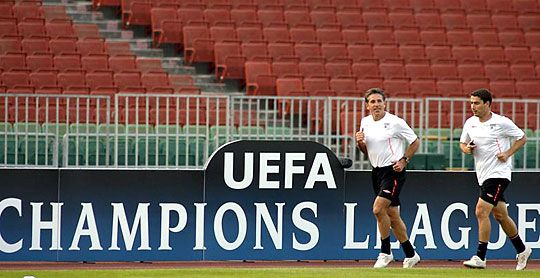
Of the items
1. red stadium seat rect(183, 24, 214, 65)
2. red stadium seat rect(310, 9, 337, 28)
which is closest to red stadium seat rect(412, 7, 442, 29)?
red stadium seat rect(310, 9, 337, 28)

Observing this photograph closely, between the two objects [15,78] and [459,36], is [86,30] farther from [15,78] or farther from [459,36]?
[459,36]

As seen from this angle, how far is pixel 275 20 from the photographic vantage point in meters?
25.1

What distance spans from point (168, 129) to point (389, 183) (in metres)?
4.41

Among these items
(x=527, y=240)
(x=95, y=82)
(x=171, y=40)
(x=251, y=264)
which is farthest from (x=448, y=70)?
(x=251, y=264)

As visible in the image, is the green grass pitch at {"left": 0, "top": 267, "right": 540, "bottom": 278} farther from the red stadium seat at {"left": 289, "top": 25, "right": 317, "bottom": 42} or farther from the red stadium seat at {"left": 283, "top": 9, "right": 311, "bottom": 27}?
the red stadium seat at {"left": 283, "top": 9, "right": 311, "bottom": 27}

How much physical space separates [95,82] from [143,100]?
145 inches

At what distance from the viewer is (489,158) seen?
13.2m

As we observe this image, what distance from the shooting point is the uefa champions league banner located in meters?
13.9

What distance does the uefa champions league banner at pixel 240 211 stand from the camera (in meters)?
13.9

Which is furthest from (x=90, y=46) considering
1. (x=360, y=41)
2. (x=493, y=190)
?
(x=493, y=190)

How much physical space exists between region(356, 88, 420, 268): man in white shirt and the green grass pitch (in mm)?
404

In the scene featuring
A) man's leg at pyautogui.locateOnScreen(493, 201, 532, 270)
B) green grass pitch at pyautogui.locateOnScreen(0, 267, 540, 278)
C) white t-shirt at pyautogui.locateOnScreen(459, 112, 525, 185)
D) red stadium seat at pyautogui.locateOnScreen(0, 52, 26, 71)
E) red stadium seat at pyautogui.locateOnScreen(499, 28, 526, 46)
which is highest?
red stadium seat at pyautogui.locateOnScreen(499, 28, 526, 46)

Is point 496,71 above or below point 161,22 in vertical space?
below

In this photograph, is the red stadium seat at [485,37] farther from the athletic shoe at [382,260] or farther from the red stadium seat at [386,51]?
the athletic shoe at [382,260]
